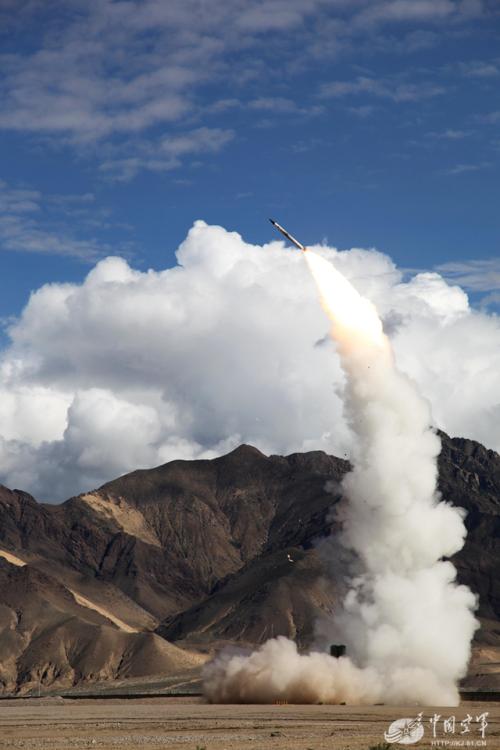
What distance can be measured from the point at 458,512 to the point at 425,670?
12246mm

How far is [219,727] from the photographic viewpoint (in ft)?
219

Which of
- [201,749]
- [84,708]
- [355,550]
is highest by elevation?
[355,550]

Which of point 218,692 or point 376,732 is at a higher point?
point 218,692

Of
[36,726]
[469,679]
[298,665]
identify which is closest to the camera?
[36,726]

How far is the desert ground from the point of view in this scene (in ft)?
183

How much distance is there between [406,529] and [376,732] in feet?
87.2

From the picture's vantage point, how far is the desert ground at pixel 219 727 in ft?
183

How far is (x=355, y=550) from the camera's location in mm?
89000

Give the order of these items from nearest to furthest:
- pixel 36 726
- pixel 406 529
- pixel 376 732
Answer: pixel 376 732 < pixel 36 726 < pixel 406 529

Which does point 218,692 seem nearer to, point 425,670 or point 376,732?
point 425,670

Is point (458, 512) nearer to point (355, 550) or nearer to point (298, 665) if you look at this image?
point (355, 550)

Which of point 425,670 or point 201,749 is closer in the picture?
point 201,749

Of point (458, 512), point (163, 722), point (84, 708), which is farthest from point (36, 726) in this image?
point (458, 512)

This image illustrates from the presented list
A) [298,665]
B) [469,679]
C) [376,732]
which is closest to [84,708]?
[298,665]
